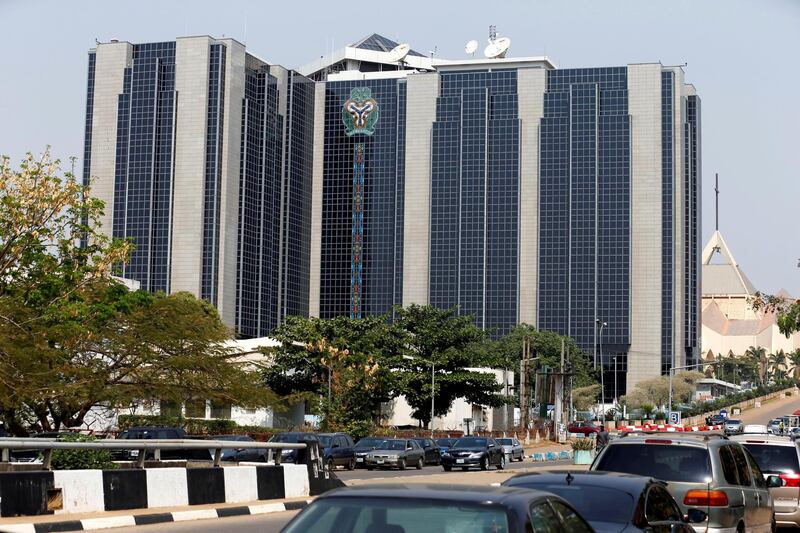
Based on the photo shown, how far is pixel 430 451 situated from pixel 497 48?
367 feet

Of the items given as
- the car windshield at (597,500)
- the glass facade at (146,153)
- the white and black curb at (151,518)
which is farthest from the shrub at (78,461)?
→ the glass facade at (146,153)

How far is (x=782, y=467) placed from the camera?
19.6m

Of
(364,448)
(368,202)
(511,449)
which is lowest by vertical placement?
(511,449)

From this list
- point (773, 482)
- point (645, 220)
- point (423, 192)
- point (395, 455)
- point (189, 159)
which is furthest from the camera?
point (423, 192)

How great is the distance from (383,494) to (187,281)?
132 metres

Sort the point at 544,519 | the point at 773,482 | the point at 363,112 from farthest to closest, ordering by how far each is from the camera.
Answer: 1. the point at 363,112
2. the point at 773,482
3. the point at 544,519

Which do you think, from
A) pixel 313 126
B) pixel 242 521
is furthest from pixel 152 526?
pixel 313 126

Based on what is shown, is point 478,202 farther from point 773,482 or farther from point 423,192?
point 773,482

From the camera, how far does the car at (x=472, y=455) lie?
47625 millimetres

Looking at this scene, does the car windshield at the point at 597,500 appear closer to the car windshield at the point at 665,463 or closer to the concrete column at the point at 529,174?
the car windshield at the point at 665,463

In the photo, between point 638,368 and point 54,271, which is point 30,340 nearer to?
point 54,271

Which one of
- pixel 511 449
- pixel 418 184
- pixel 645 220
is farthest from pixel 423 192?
pixel 511 449

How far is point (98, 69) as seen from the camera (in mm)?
142125

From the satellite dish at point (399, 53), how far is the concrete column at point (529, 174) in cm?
2233
